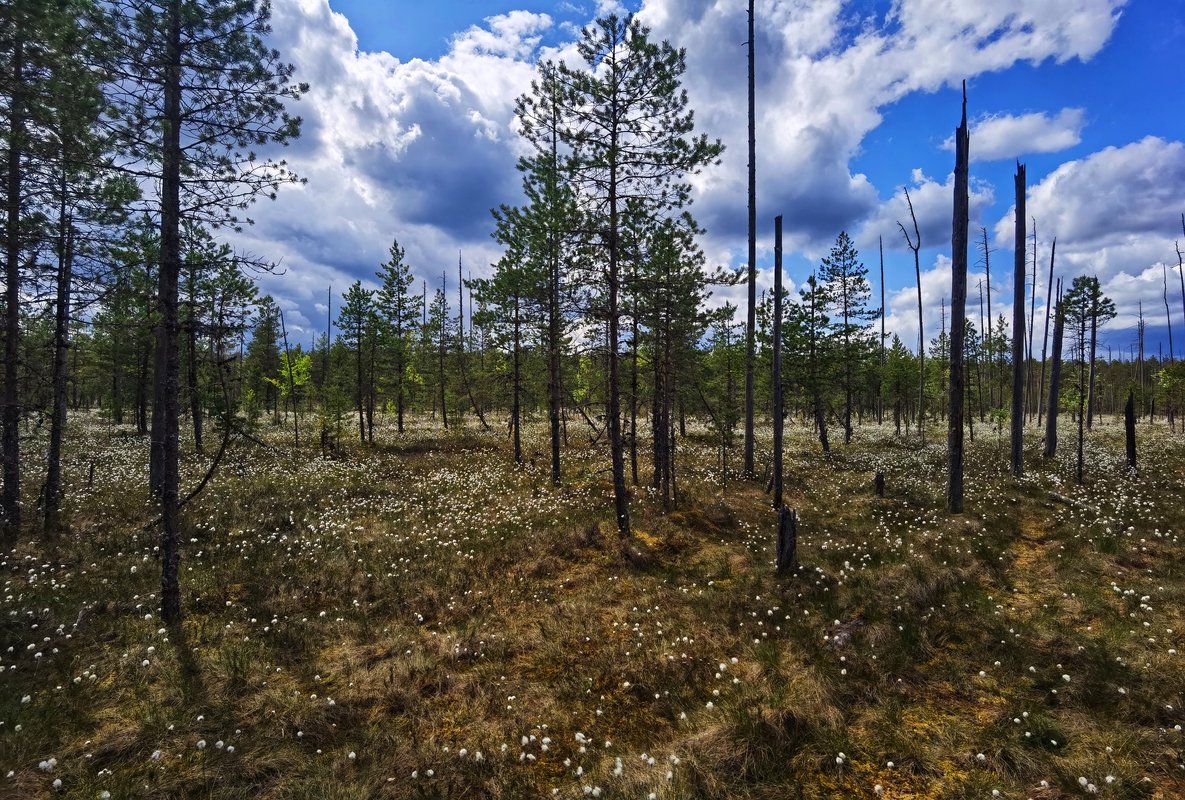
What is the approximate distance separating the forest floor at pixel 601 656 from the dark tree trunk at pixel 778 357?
2.06m

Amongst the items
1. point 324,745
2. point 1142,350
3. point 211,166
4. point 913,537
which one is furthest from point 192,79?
point 1142,350

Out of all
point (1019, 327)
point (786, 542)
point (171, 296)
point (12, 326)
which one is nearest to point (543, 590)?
point (786, 542)

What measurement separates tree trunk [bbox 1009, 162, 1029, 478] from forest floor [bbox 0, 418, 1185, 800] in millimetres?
4493

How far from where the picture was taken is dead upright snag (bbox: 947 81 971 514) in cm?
1379

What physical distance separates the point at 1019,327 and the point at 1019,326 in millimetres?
38

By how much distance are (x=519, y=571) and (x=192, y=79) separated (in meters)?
10.8

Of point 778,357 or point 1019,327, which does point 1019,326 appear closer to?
point 1019,327

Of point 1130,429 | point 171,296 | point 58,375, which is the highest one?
point 171,296

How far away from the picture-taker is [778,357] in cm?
1577

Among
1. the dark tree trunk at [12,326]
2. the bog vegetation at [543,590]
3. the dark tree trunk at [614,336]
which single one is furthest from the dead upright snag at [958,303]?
the dark tree trunk at [12,326]

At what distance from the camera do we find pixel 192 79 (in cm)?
809

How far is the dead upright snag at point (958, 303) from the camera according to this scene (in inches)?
543

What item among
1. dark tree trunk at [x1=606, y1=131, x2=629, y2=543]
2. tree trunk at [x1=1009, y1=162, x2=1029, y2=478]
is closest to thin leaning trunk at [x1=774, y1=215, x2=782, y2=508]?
dark tree trunk at [x1=606, y1=131, x2=629, y2=543]

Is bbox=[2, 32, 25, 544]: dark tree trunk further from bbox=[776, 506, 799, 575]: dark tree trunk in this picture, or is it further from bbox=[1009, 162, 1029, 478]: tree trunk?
bbox=[1009, 162, 1029, 478]: tree trunk
